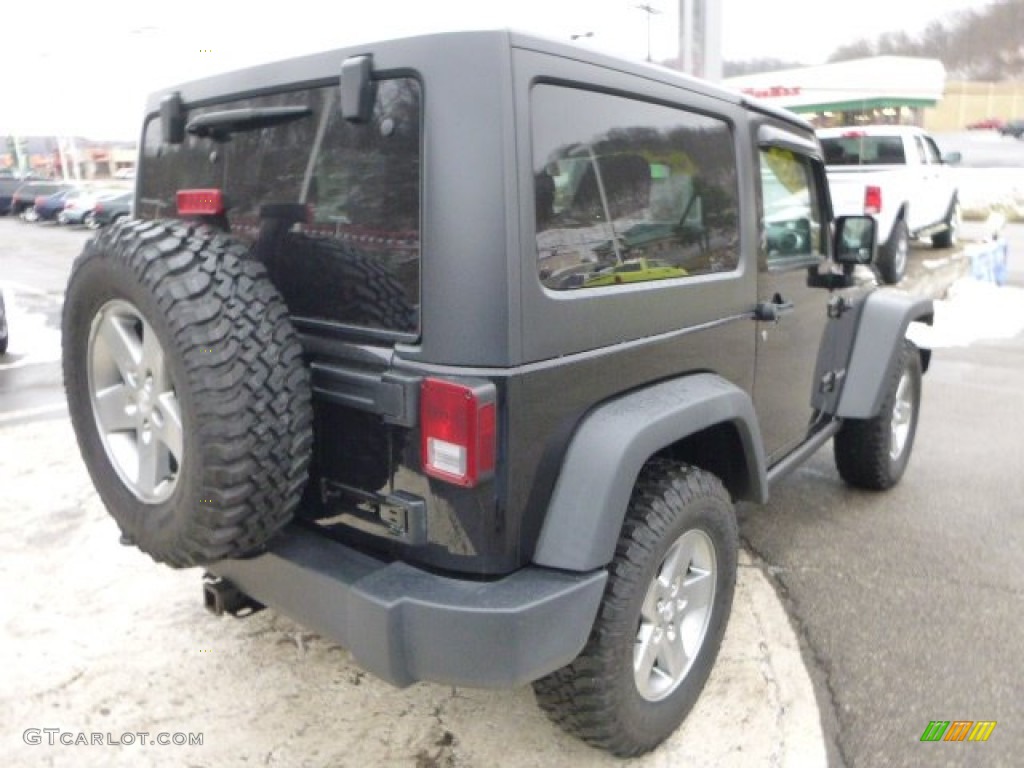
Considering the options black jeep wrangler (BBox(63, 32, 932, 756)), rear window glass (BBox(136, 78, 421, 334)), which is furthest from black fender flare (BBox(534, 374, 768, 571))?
rear window glass (BBox(136, 78, 421, 334))

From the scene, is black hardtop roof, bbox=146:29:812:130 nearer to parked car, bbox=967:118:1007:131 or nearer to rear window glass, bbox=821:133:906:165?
rear window glass, bbox=821:133:906:165

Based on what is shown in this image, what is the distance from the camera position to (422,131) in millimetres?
1907

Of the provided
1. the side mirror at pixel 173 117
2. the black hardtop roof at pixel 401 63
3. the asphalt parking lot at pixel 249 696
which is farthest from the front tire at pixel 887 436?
the side mirror at pixel 173 117

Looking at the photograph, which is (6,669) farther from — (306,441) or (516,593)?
(516,593)

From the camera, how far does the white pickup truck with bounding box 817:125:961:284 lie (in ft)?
33.8

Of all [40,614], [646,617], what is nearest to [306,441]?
[646,617]

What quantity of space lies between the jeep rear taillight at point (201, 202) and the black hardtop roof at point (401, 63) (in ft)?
0.98

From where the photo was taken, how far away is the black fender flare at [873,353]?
3.80 metres

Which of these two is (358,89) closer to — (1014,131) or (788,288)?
(788,288)

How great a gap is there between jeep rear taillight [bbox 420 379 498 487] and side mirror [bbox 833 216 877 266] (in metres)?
2.40

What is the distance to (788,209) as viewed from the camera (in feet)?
10.9

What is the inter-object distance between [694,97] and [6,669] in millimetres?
2945

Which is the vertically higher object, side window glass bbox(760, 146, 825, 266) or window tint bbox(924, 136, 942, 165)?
window tint bbox(924, 136, 942, 165)

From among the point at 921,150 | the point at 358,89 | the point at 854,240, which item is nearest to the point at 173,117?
the point at 358,89
